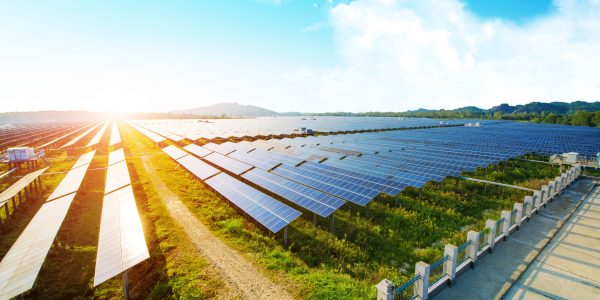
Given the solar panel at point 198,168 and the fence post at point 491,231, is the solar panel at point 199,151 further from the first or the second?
the fence post at point 491,231

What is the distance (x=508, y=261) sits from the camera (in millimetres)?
11352

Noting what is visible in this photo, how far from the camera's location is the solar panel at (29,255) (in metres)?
8.10

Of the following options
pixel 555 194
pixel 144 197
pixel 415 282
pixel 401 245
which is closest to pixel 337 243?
pixel 401 245

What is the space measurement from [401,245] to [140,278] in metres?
12.5

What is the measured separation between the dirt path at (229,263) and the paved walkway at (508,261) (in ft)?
20.4

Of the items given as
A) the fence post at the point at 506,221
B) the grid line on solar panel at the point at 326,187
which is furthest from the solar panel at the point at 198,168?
the fence post at the point at 506,221

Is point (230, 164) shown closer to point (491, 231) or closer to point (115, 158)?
point (115, 158)

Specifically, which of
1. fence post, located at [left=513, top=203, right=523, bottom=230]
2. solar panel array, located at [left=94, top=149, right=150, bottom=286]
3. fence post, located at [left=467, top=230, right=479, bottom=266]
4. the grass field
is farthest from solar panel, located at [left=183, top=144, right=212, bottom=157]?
fence post, located at [left=513, top=203, right=523, bottom=230]

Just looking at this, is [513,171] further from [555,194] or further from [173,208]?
[173,208]

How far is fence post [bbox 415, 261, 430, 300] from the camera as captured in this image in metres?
8.56

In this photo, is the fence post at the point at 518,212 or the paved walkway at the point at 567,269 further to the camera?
the fence post at the point at 518,212

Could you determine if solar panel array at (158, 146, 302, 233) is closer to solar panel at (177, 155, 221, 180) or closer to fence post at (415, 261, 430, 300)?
solar panel at (177, 155, 221, 180)

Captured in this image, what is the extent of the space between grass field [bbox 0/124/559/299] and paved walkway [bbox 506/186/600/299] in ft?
10.6

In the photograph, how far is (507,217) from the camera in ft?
42.1
